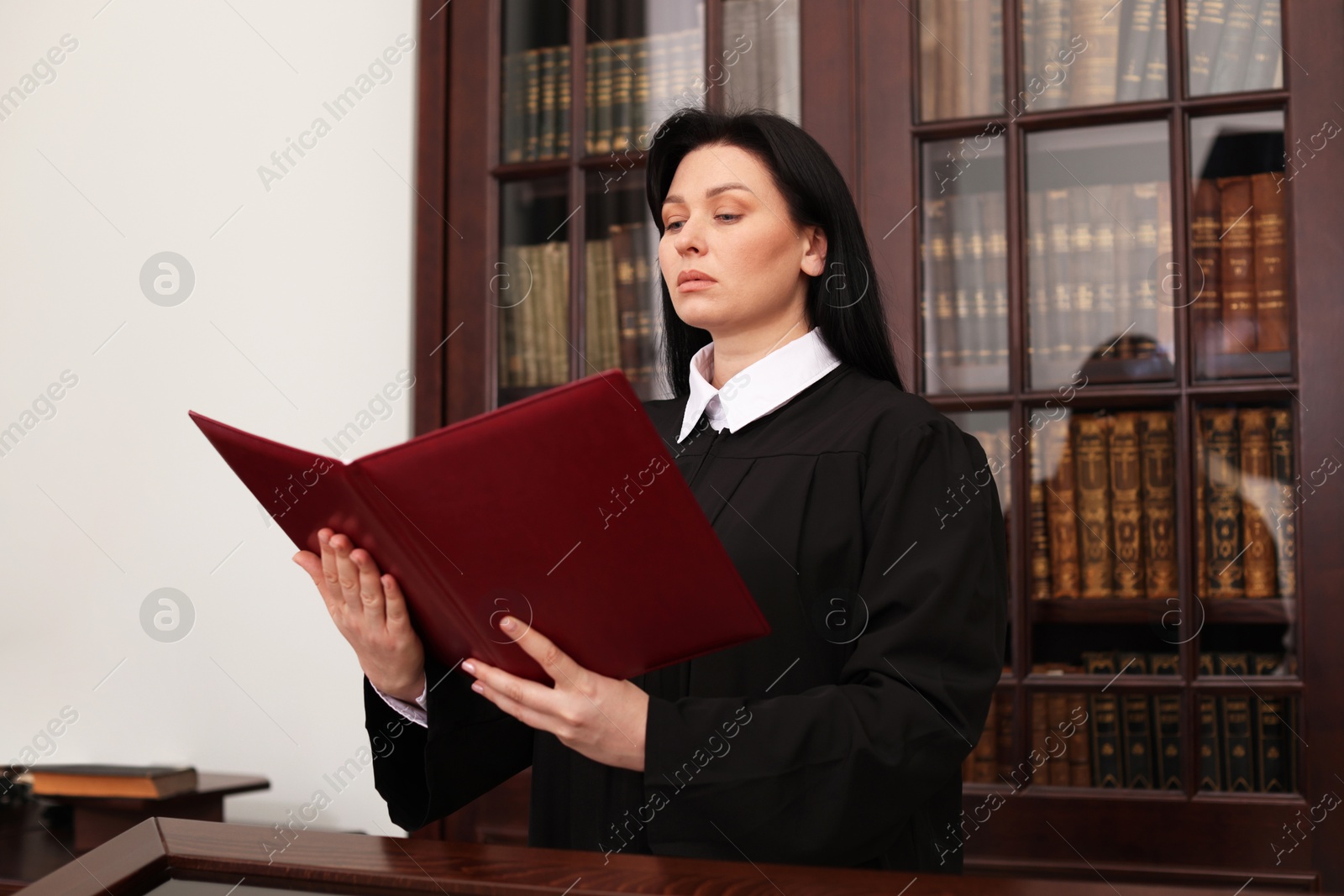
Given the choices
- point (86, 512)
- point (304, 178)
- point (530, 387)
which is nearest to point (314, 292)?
point (304, 178)

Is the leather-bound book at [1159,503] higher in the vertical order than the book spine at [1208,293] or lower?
lower

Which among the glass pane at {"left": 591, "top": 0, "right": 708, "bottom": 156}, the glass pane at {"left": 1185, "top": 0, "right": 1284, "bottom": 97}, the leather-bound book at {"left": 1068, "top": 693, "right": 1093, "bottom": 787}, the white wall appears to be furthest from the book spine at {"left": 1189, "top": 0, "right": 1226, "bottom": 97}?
the white wall

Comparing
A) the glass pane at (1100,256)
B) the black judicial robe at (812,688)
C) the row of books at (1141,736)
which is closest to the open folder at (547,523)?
the black judicial robe at (812,688)

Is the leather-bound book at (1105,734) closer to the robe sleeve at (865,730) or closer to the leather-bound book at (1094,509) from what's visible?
the leather-bound book at (1094,509)

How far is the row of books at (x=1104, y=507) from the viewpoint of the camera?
2.16 m

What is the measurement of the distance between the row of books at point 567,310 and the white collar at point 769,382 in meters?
1.07

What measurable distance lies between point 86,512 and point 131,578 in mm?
222

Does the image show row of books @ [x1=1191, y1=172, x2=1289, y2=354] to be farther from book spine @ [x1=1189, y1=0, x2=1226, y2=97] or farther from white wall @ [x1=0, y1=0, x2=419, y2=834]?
white wall @ [x1=0, y1=0, x2=419, y2=834]

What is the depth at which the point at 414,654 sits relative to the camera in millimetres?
1234

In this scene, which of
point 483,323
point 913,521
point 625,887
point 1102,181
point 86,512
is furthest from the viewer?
point 86,512

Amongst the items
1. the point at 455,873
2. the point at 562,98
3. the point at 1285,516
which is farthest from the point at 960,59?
the point at 455,873

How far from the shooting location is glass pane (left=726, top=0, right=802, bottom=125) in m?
2.44

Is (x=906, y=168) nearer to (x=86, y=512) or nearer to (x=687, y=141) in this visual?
(x=687, y=141)

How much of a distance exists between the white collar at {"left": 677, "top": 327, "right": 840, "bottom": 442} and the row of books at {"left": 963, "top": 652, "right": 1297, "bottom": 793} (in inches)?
42.1
